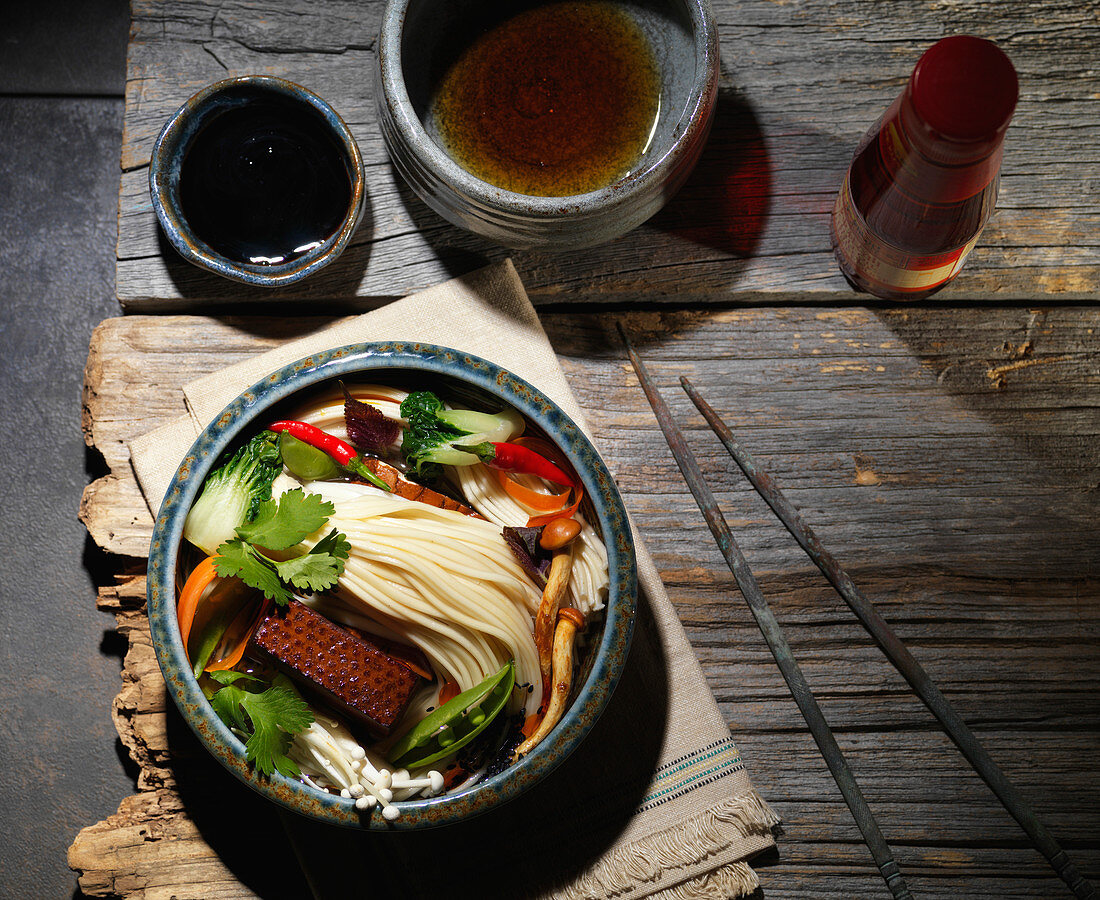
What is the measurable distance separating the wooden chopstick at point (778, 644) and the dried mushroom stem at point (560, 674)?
0.41 m

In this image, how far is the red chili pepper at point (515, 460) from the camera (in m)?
1.29

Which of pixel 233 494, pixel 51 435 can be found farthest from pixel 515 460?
pixel 51 435

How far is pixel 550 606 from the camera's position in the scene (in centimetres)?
130

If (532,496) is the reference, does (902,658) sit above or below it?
below

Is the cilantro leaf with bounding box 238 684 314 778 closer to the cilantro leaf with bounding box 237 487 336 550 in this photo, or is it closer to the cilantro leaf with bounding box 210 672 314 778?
the cilantro leaf with bounding box 210 672 314 778

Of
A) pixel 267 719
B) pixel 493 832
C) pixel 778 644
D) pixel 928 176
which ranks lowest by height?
pixel 493 832

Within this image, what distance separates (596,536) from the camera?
1.34m

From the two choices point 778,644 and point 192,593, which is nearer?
point 192,593

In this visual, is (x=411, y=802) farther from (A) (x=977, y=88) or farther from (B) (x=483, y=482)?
(A) (x=977, y=88)

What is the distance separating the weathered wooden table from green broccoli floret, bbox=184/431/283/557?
37 cm

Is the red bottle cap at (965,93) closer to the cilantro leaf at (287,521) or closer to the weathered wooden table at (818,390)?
the weathered wooden table at (818,390)

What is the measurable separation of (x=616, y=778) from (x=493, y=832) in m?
0.25

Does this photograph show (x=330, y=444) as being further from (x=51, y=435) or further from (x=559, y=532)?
(x=51, y=435)

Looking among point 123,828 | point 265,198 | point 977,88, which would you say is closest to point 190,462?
point 265,198
